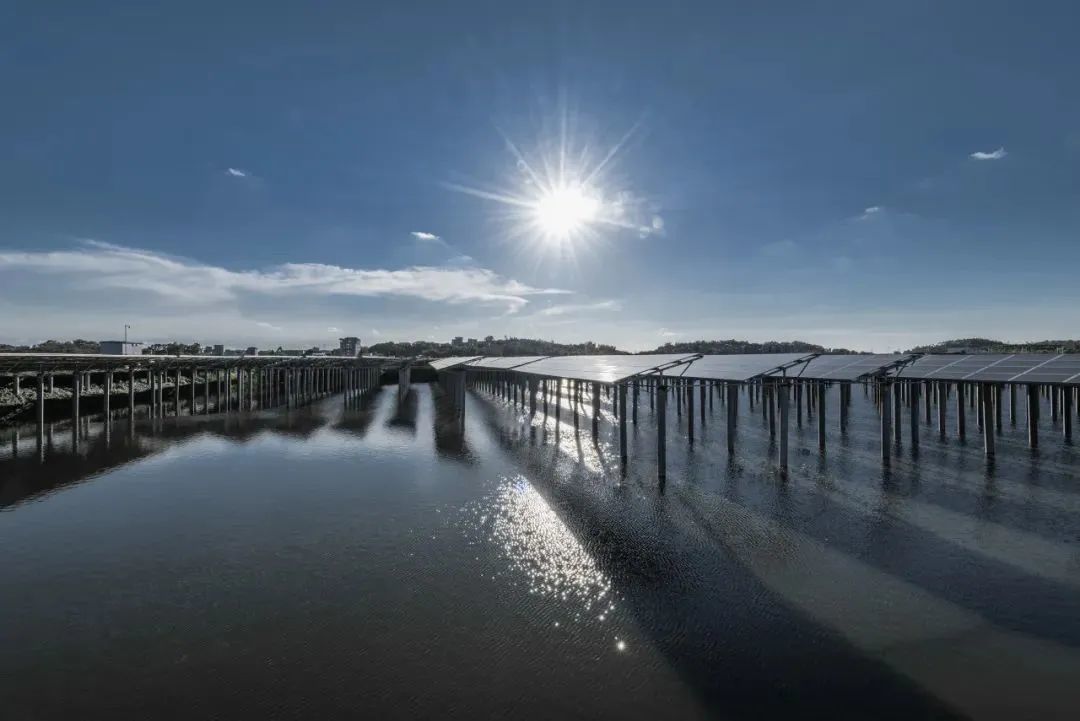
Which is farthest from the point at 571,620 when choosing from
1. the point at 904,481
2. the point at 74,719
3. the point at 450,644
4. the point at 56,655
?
the point at 904,481

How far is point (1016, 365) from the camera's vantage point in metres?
23.8

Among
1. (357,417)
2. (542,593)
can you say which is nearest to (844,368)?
(542,593)

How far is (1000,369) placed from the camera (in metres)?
23.3

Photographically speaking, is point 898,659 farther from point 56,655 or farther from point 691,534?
point 56,655

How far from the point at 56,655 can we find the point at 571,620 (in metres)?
8.03

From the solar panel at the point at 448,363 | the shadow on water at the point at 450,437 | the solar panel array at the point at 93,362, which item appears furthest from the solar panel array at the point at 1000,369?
the solar panel array at the point at 93,362

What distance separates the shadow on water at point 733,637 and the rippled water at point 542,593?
0.15 feet

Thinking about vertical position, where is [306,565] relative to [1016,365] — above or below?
below

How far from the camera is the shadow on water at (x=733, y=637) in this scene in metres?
6.81

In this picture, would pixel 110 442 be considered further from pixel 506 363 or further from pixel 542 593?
pixel 506 363

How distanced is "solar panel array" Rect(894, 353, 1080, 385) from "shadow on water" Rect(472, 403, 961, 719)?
56.3ft

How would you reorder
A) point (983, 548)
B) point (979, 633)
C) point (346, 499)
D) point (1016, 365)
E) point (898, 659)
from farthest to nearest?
point (1016, 365) → point (346, 499) → point (983, 548) → point (979, 633) → point (898, 659)

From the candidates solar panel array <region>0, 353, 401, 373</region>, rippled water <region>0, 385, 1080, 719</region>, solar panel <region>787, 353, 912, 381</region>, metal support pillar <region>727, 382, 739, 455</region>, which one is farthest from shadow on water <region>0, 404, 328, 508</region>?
solar panel <region>787, 353, 912, 381</region>

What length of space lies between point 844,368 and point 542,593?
962 inches
